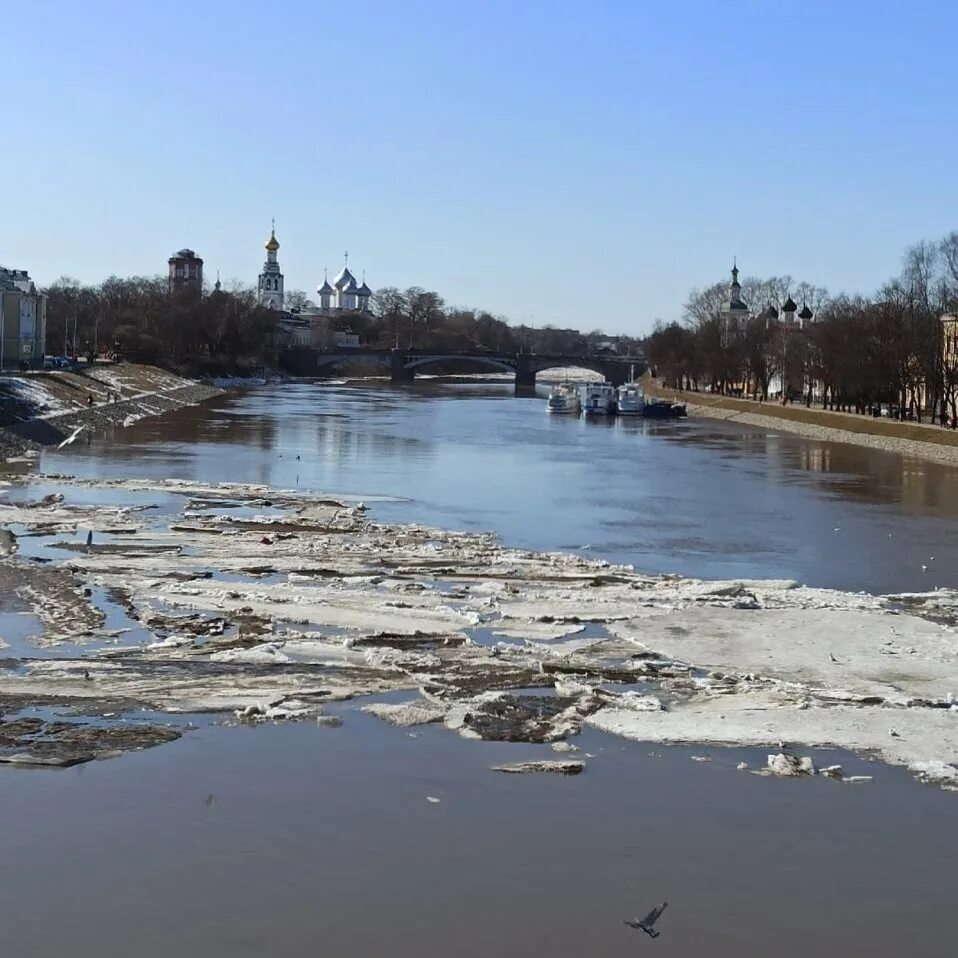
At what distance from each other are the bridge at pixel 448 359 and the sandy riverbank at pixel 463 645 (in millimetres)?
94155

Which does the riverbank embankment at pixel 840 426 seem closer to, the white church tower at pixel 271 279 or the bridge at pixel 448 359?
the bridge at pixel 448 359

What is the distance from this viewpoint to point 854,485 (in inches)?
1516

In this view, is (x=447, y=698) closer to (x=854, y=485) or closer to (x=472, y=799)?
(x=472, y=799)

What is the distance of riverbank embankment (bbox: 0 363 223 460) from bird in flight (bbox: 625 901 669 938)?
32.3m

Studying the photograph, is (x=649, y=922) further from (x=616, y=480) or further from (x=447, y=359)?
(x=447, y=359)

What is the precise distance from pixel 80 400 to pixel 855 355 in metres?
31.1

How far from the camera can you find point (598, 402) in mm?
77875

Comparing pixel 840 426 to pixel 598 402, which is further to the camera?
pixel 598 402

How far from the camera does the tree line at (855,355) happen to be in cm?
5794

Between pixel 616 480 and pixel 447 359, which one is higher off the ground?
pixel 447 359

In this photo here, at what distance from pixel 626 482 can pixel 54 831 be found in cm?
2875

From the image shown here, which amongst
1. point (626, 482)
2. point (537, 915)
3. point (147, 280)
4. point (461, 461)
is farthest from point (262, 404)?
point (147, 280)

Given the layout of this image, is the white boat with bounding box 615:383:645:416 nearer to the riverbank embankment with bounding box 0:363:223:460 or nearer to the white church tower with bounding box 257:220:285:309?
the riverbank embankment with bounding box 0:363:223:460

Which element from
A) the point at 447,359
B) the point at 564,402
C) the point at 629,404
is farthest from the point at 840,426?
the point at 447,359
